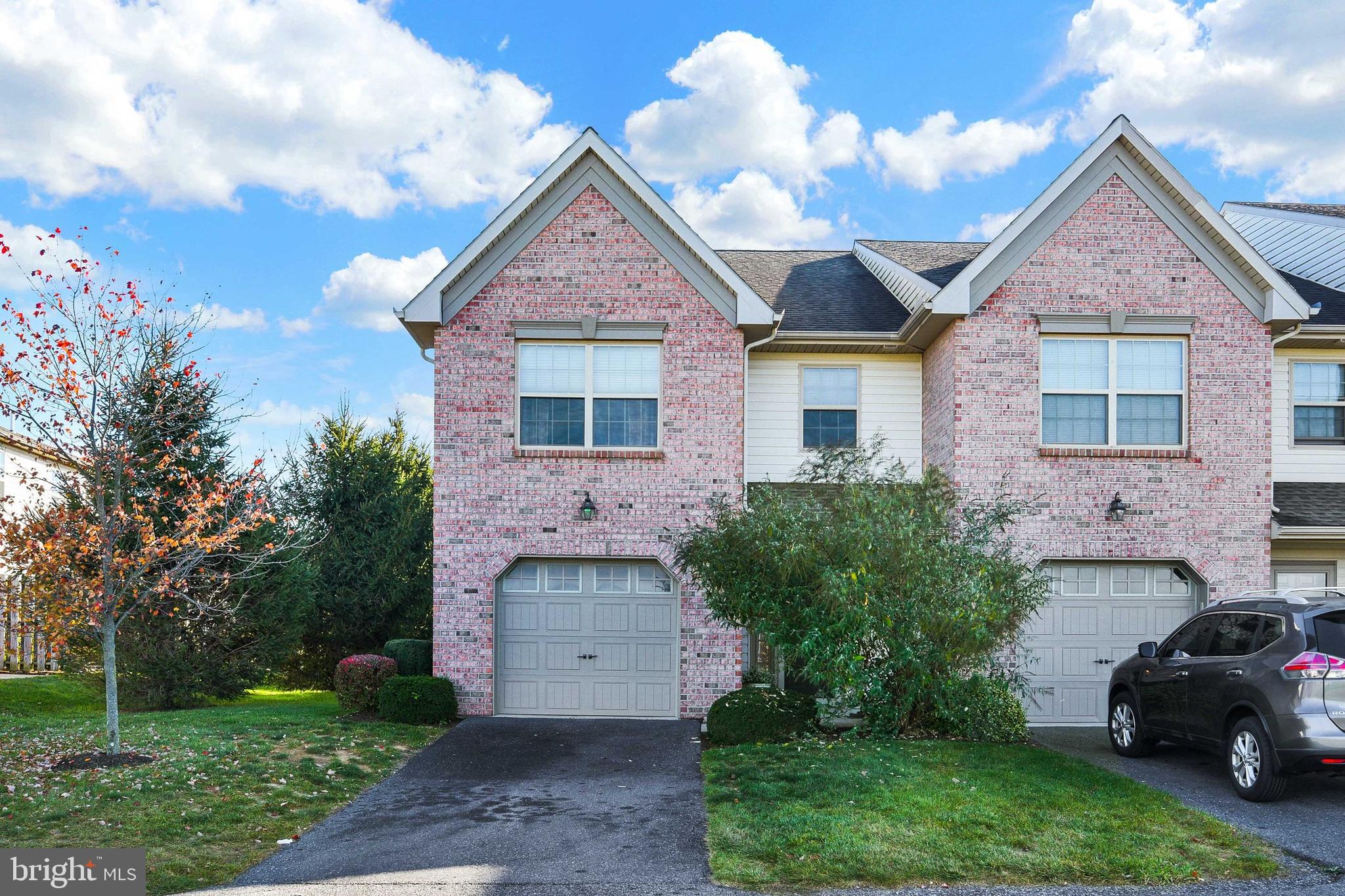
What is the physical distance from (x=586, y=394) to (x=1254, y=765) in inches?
375

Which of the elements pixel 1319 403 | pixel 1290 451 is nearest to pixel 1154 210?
pixel 1319 403

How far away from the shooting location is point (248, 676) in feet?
56.5

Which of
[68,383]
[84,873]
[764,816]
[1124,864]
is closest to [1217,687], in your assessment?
[1124,864]

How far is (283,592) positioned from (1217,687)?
14.4 metres

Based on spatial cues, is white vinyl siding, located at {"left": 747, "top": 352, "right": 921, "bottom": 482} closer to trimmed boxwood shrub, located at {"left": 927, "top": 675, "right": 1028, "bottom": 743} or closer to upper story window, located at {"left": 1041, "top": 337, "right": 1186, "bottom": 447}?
upper story window, located at {"left": 1041, "top": 337, "right": 1186, "bottom": 447}

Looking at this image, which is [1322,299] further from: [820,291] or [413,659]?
[413,659]

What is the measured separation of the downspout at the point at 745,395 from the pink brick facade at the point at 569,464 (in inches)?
5.5

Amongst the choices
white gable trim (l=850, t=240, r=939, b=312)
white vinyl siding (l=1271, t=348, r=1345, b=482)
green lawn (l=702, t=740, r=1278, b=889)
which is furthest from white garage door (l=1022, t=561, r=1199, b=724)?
white gable trim (l=850, t=240, r=939, b=312)

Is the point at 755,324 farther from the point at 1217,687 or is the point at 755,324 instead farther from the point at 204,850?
the point at 204,850

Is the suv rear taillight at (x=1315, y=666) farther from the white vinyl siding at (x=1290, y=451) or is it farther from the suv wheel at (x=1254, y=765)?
the white vinyl siding at (x=1290, y=451)

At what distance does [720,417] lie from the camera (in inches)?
575

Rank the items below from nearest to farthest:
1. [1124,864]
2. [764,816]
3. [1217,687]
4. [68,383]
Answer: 1. [1124,864]
2. [764,816]
3. [1217,687]
4. [68,383]

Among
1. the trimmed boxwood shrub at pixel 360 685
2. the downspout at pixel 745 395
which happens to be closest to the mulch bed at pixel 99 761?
the trimmed boxwood shrub at pixel 360 685

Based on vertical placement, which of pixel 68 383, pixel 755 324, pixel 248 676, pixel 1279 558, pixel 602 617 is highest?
pixel 755 324
